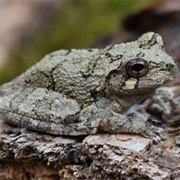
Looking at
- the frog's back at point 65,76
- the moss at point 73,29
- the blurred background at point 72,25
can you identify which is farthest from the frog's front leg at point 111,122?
the moss at point 73,29

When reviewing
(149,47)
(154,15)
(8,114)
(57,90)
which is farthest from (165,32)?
(8,114)

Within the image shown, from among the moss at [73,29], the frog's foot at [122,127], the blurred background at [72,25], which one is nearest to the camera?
the frog's foot at [122,127]

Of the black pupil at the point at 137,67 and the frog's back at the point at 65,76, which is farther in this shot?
the frog's back at the point at 65,76

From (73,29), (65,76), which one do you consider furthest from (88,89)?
(73,29)

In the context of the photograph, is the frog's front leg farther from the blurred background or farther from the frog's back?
the blurred background

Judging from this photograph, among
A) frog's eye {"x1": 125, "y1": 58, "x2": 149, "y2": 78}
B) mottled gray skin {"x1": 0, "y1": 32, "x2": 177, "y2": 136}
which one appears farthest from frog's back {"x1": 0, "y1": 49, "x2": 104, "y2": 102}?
frog's eye {"x1": 125, "y1": 58, "x2": 149, "y2": 78}

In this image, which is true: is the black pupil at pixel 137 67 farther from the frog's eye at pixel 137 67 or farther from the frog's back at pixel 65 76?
the frog's back at pixel 65 76

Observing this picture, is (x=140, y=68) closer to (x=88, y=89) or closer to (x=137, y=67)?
(x=137, y=67)

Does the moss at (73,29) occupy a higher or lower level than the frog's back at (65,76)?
higher
